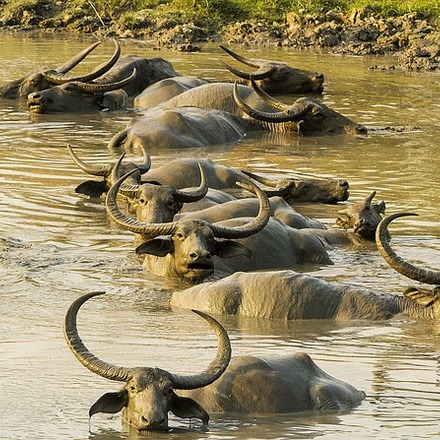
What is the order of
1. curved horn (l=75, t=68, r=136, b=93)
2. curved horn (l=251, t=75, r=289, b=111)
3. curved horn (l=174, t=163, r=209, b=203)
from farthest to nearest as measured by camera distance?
1. curved horn (l=75, t=68, r=136, b=93)
2. curved horn (l=251, t=75, r=289, b=111)
3. curved horn (l=174, t=163, r=209, b=203)

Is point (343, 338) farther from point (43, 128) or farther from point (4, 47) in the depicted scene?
point (4, 47)

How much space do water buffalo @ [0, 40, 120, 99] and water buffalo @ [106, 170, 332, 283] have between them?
26.5 ft

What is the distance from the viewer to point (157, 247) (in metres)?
9.70

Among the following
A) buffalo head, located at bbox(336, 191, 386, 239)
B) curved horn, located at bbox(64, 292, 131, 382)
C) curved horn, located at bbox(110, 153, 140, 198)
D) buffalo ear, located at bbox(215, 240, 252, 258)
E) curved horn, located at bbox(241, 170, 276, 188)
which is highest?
curved horn, located at bbox(64, 292, 131, 382)

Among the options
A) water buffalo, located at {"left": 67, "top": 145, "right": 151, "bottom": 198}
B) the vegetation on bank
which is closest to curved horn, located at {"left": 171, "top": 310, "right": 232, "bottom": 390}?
water buffalo, located at {"left": 67, "top": 145, "right": 151, "bottom": 198}

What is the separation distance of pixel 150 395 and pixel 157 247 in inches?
146

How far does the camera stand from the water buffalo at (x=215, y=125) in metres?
15.0

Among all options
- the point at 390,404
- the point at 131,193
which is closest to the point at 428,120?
the point at 131,193

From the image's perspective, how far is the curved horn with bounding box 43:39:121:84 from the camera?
1823cm

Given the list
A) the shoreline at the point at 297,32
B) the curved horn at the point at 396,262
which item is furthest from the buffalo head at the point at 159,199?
the shoreline at the point at 297,32

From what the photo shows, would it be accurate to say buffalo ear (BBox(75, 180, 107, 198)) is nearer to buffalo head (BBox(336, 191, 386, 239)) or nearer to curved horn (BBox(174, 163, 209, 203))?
curved horn (BBox(174, 163, 209, 203))

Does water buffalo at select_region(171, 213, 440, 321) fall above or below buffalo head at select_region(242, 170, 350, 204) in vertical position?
above

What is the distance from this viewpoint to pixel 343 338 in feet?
26.6

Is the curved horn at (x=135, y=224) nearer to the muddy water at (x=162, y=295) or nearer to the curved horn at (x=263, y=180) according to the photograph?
the muddy water at (x=162, y=295)
